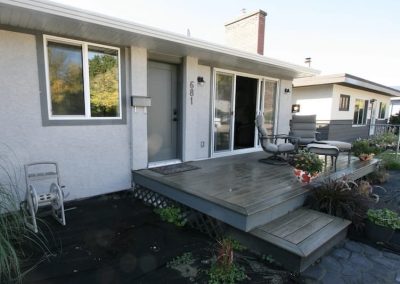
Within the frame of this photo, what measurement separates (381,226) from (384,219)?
100mm

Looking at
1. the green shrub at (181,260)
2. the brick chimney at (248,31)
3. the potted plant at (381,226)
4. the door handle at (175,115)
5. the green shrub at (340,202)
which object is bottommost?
the green shrub at (181,260)

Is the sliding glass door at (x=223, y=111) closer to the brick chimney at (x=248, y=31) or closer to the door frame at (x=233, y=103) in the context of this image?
the door frame at (x=233, y=103)

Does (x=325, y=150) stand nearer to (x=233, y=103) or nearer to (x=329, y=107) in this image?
(x=233, y=103)

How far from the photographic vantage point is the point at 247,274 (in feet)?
7.33

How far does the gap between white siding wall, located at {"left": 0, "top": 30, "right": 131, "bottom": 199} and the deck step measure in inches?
96.9

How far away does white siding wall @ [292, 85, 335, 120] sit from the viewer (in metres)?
9.41

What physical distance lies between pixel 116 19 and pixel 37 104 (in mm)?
1569

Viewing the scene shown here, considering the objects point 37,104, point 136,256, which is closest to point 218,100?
point 37,104

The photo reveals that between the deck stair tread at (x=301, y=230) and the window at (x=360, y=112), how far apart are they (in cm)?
1028

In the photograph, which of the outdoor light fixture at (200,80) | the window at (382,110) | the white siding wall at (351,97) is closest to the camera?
the outdoor light fixture at (200,80)

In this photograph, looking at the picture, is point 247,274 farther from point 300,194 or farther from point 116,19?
point 116,19

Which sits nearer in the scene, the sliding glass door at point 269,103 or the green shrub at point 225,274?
the green shrub at point 225,274

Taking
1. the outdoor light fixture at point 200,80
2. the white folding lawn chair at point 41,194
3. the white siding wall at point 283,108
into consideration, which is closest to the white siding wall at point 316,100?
the white siding wall at point 283,108

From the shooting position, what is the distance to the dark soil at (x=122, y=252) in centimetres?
216
